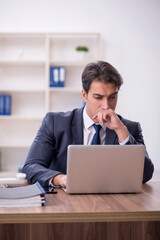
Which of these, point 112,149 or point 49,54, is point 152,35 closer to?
Answer: point 49,54

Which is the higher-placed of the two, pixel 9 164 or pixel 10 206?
pixel 10 206

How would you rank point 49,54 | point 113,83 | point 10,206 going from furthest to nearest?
point 49,54 < point 113,83 < point 10,206

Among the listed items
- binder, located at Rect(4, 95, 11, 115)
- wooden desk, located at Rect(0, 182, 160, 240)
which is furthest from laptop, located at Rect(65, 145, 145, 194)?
binder, located at Rect(4, 95, 11, 115)

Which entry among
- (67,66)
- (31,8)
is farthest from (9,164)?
(31,8)

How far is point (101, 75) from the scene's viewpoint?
229 cm

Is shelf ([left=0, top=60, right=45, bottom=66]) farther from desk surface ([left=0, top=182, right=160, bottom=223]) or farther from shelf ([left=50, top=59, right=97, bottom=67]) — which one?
desk surface ([left=0, top=182, right=160, bottom=223])

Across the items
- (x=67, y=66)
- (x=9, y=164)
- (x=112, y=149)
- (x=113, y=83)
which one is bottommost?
(x=9, y=164)

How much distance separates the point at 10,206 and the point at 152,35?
4370 millimetres

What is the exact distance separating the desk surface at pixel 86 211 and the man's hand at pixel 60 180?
18 centimetres

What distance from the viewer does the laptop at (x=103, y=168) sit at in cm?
161

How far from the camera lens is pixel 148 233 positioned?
1509 mm

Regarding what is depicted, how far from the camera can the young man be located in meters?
2.19

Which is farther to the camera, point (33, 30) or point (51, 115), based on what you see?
point (33, 30)

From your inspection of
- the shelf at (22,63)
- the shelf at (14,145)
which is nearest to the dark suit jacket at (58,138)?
the shelf at (14,145)
